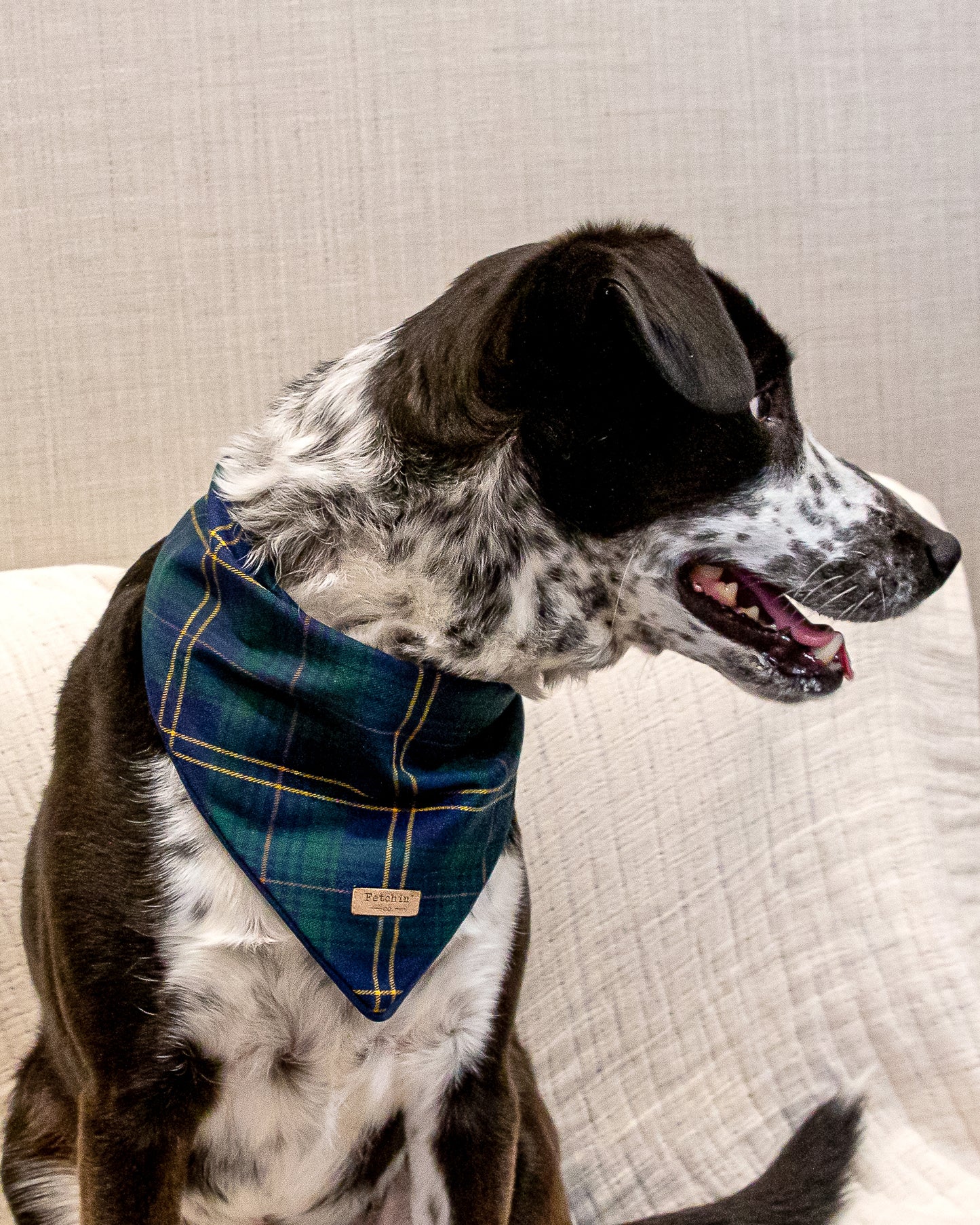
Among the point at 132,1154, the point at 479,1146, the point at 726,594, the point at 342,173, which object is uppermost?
the point at 342,173

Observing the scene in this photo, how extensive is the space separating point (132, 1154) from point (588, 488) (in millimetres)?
640

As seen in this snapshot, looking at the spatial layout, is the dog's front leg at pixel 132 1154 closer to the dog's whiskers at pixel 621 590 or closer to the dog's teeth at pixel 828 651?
the dog's whiskers at pixel 621 590

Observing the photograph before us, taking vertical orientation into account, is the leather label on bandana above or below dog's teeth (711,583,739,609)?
below

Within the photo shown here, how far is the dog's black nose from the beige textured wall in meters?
0.99

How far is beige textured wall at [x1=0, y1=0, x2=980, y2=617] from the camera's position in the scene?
1.85 metres

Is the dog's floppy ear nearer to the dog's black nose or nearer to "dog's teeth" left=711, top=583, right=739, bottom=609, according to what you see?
"dog's teeth" left=711, top=583, right=739, bottom=609

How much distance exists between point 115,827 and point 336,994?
0.24 m

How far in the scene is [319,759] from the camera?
1085mm

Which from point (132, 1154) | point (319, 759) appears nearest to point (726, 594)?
point (319, 759)

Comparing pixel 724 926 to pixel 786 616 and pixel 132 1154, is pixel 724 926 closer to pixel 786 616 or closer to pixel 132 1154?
pixel 786 616

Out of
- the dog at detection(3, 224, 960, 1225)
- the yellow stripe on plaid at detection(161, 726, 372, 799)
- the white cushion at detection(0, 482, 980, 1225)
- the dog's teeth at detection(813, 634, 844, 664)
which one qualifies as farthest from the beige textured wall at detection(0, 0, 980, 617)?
the dog's teeth at detection(813, 634, 844, 664)

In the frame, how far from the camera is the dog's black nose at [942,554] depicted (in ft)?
3.87

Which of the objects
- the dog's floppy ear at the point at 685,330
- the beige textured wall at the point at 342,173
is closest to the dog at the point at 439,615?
the dog's floppy ear at the point at 685,330

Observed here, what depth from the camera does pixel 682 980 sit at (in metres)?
1.67
